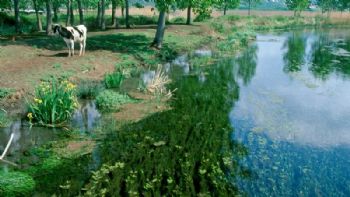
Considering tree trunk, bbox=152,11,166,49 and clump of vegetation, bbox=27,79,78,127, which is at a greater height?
tree trunk, bbox=152,11,166,49

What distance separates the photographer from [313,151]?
41.0 feet

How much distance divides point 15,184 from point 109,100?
715 cm

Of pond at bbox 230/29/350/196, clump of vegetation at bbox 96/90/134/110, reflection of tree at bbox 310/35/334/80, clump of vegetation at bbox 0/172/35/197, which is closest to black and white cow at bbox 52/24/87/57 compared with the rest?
clump of vegetation at bbox 96/90/134/110

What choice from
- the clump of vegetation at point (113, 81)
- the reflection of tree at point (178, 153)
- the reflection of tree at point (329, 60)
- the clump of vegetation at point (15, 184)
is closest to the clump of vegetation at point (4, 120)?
the reflection of tree at point (178, 153)

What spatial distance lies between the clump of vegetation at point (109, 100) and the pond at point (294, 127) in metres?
4.97

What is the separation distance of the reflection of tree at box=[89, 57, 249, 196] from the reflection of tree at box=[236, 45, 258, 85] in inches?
263

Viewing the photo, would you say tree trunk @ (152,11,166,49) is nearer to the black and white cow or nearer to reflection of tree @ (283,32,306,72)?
the black and white cow

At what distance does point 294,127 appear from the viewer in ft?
48.3

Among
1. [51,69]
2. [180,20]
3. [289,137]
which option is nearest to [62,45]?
[51,69]

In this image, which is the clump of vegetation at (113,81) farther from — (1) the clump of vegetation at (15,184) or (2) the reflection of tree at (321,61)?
(2) the reflection of tree at (321,61)

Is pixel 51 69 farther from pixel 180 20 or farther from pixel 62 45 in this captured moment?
pixel 180 20

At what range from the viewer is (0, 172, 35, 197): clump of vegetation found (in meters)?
9.15

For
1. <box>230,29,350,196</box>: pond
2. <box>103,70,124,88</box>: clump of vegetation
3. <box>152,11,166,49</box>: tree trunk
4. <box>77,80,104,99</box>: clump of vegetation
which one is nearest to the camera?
<box>230,29,350,196</box>: pond

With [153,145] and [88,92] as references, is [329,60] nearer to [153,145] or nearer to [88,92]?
[88,92]
